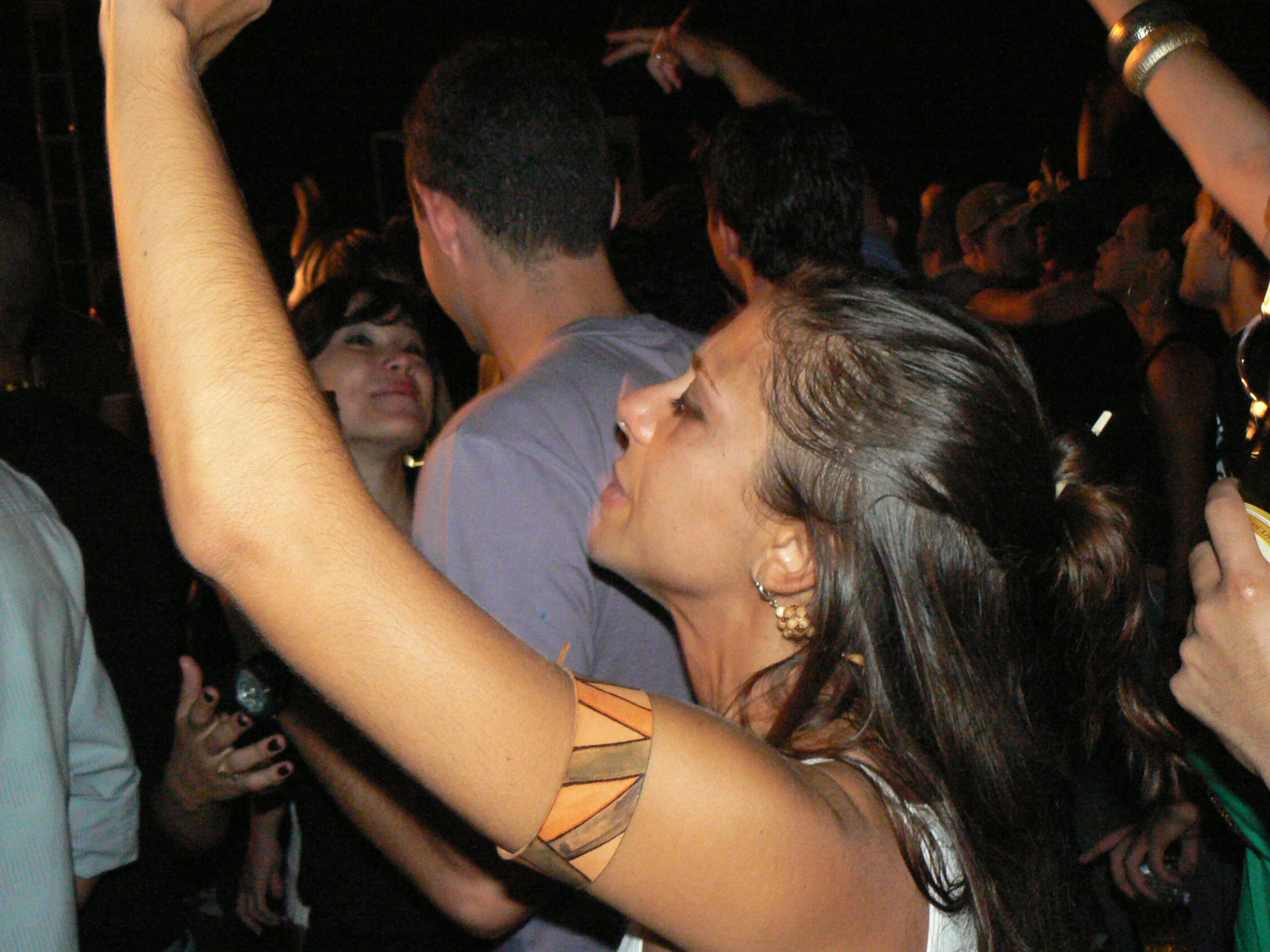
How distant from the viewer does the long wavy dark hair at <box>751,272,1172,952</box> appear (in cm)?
115

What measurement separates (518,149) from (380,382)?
1.01 meters

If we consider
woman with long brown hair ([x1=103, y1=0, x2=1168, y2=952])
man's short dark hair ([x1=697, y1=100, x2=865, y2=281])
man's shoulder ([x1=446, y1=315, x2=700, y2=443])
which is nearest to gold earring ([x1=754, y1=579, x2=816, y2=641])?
woman with long brown hair ([x1=103, y1=0, x2=1168, y2=952])

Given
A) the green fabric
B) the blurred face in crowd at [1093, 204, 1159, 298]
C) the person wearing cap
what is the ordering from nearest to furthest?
the green fabric
the blurred face in crowd at [1093, 204, 1159, 298]
the person wearing cap

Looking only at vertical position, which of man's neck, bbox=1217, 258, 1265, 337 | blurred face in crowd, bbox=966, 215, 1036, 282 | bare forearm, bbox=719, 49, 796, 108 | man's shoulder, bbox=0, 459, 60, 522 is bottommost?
blurred face in crowd, bbox=966, 215, 1036, 282

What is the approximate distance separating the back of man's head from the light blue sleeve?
952mm

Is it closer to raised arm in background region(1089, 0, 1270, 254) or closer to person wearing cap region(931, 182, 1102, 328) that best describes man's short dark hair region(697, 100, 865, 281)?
raised arm in background region(1089, 0, 1270, 254)

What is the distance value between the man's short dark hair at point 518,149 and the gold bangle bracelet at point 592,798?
113 cm

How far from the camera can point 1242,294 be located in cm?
198

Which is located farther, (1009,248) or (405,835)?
(1009,248)

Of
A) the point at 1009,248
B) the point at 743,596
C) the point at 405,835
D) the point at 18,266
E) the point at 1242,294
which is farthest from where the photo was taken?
the point at 1009,248

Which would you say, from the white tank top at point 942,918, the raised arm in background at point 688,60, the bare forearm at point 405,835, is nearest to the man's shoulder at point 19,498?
the bare forearm at point 405,835

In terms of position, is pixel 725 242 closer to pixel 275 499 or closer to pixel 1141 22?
pixel 1141 22

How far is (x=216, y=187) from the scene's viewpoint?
31.6 inches

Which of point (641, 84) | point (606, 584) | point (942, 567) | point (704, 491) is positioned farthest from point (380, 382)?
point (641, 84)
